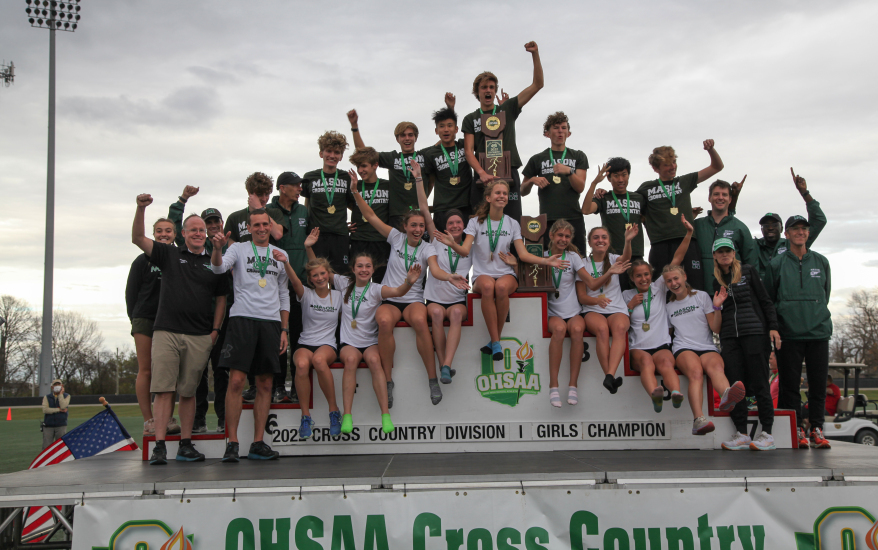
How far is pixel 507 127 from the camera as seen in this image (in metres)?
7.37

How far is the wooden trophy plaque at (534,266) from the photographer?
6.25 m

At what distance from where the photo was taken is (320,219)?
689cm

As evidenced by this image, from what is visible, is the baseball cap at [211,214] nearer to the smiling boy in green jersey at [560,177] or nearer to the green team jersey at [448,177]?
the green team jersey at [448,177]

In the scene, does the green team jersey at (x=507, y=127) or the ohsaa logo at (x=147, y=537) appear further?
the green team jersey at (x=507, y=127)

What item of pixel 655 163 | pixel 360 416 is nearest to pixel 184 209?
pixel 360 416

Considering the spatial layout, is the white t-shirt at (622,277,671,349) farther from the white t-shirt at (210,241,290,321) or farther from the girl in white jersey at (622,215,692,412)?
the white t-shirt at (210,241,290,321)

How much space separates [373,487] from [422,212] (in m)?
3.20

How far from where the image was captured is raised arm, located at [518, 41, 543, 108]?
706 cm

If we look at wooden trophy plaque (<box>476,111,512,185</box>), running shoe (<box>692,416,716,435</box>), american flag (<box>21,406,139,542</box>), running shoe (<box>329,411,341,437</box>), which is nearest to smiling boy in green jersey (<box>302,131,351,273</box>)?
wooden trophy plaque (<box>476,111,512,185</box>)

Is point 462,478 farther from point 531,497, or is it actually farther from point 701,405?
point 701,405

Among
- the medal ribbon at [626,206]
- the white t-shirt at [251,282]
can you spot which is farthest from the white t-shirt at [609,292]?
the white t-shirt at [251,282]

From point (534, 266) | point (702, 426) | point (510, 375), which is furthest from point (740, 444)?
point (534, 266)

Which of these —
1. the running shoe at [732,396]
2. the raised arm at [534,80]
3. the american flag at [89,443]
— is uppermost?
the raised arm at [534,80]

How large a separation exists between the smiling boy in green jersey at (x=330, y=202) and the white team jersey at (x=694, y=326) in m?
3.62
